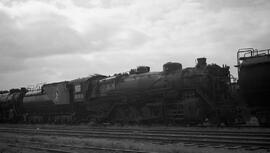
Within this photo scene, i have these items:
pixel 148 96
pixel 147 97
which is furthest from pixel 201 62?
pixel 147 97

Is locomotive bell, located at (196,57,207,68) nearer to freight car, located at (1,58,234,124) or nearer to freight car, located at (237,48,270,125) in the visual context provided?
freight car, located at (1,58,234,124)

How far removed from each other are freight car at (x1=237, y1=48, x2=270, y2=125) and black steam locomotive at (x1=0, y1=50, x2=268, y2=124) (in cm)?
250

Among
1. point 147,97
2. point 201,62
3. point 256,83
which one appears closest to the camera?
point 256,83

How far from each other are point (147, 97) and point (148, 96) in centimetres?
16

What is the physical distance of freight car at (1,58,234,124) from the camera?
2101cm

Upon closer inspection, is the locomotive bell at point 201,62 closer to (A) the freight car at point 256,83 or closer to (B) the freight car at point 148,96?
(B) the freight car at point 148,96

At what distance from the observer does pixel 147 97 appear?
81.3 ft

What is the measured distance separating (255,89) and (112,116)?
13738mm

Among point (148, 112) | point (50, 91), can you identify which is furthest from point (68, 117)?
point (148, 112)

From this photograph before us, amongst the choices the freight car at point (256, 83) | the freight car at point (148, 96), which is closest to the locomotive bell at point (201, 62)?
the freight car at point (148, 96)

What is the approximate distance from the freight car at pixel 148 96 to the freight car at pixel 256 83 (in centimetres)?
254

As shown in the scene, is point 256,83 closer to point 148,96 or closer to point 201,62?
point 201,62

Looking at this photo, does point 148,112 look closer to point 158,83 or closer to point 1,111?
point 158,83

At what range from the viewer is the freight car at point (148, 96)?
2101 centimetres
